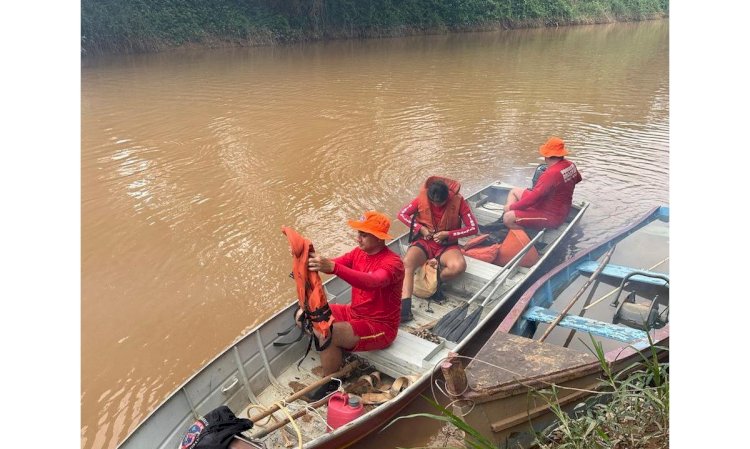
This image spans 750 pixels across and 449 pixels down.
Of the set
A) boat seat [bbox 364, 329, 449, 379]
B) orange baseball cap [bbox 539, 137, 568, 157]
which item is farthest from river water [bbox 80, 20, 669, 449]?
orange baseball cap [bbox 539, 137, 568, 157]

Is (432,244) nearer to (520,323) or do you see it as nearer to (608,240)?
(520,323)

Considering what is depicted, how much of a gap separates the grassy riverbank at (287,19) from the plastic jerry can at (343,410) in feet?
68.3

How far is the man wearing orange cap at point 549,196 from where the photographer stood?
7.08 metres

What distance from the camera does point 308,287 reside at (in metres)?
4.26

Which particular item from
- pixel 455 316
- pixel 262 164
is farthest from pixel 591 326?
pixel 262 164

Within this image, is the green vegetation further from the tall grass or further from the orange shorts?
the orange shorts

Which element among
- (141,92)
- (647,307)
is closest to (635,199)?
(647,307)

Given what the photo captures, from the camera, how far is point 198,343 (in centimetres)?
591

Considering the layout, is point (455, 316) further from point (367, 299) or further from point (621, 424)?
point (621, 424)

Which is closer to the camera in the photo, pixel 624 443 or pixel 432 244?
pixel 624 443

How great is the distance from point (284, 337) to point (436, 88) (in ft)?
46.7

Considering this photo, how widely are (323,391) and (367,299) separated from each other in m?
0.83

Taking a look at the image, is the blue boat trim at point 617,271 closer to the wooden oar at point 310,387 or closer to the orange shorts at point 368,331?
the orange shorts at point 368,331

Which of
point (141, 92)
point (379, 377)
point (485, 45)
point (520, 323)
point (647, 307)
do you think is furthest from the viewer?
point (485, 45)
